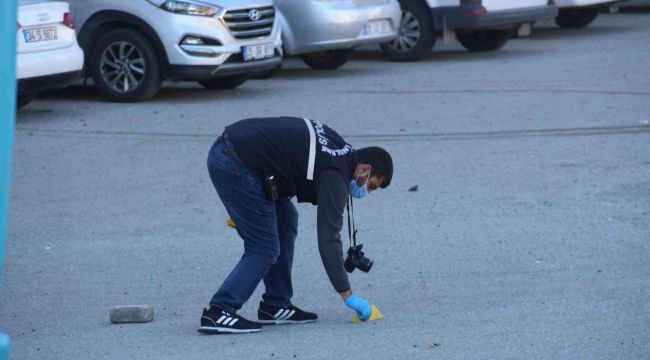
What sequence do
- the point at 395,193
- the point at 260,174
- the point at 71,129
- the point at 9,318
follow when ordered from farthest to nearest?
the point at 71,129, the point at 395,193, the point at 9,318, the point at 260,174

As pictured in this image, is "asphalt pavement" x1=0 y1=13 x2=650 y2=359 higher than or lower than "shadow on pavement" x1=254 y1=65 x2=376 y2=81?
higher

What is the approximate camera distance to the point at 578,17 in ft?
74.1

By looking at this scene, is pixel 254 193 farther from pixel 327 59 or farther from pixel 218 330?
pixel 327 59

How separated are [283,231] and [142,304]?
1.02 m

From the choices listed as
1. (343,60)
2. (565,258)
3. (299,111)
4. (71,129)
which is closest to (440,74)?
(343,60)

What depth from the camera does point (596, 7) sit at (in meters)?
22.3

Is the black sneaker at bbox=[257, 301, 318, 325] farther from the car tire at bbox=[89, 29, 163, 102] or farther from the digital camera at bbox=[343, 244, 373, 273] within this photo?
the car tire at bbox=[89, 29, 163, 102]

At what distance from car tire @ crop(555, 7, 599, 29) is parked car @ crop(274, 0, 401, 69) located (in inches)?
286

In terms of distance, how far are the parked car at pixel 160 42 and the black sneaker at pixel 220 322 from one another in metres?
7.75

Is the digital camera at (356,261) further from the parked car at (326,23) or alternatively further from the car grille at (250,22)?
the parked car at (326,23)

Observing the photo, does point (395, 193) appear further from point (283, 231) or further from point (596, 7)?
point (596, 7)

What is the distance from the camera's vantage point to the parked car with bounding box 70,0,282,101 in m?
13.7

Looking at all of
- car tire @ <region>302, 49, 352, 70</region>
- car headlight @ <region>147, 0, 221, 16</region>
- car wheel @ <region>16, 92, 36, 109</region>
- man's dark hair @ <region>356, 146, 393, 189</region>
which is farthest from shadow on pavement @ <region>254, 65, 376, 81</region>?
man's dark hair @ <region>356, 146, 393, 189</region>

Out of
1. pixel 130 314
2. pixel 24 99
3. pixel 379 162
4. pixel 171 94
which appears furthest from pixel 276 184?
pixel 171 94
